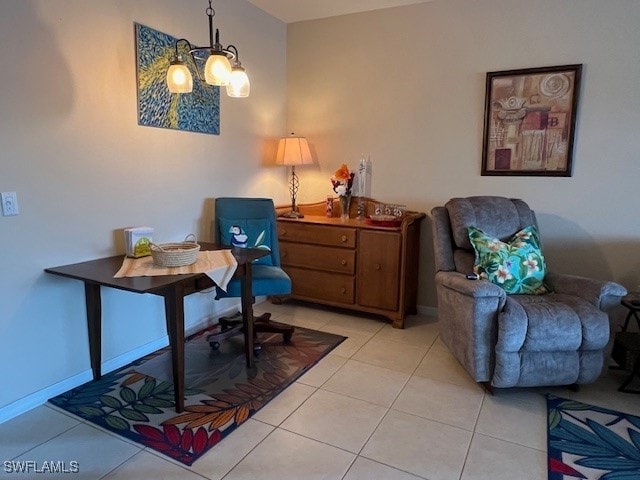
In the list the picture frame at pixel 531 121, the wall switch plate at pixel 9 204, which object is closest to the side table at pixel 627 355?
the picture frame at pixel 531 121

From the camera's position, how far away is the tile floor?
1.71m

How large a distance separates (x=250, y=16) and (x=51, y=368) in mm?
2850

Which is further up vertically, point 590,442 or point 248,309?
point 248,309

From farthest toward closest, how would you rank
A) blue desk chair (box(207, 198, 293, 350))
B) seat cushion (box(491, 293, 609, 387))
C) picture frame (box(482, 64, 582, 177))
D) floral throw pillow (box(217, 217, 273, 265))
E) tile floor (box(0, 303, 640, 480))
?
1. floral throw pillow (box(217, 217, 273, 265))
2. picture frame (box(482, 64, 582, 177))
3. blue desk chair (box(207, 198, 293, 350))
4. seat cushion (box(491, 293, 609, 387))
5. tile floor (box(0, 303, 640, 480))

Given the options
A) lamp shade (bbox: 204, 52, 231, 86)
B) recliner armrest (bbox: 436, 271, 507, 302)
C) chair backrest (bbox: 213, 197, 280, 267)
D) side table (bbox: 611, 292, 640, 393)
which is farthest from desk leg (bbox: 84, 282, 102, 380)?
side table (bbox: 611, 292, 640, 393)

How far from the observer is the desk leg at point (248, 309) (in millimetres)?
2453

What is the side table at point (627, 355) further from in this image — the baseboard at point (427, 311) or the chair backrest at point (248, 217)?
the chair backrest at point (248, 217)

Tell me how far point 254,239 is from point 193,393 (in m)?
1.19

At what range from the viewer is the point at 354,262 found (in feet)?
10.9

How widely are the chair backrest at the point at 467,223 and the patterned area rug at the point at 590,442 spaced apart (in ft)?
3.12

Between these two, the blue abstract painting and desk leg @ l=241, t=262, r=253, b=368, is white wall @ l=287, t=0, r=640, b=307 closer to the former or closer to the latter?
the blue abstract painting

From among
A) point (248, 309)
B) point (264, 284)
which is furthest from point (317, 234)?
point (248, 309)

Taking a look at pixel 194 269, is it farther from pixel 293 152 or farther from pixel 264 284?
pixel 293 152

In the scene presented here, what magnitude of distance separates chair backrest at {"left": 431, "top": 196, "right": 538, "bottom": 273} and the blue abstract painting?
1.78 meters
